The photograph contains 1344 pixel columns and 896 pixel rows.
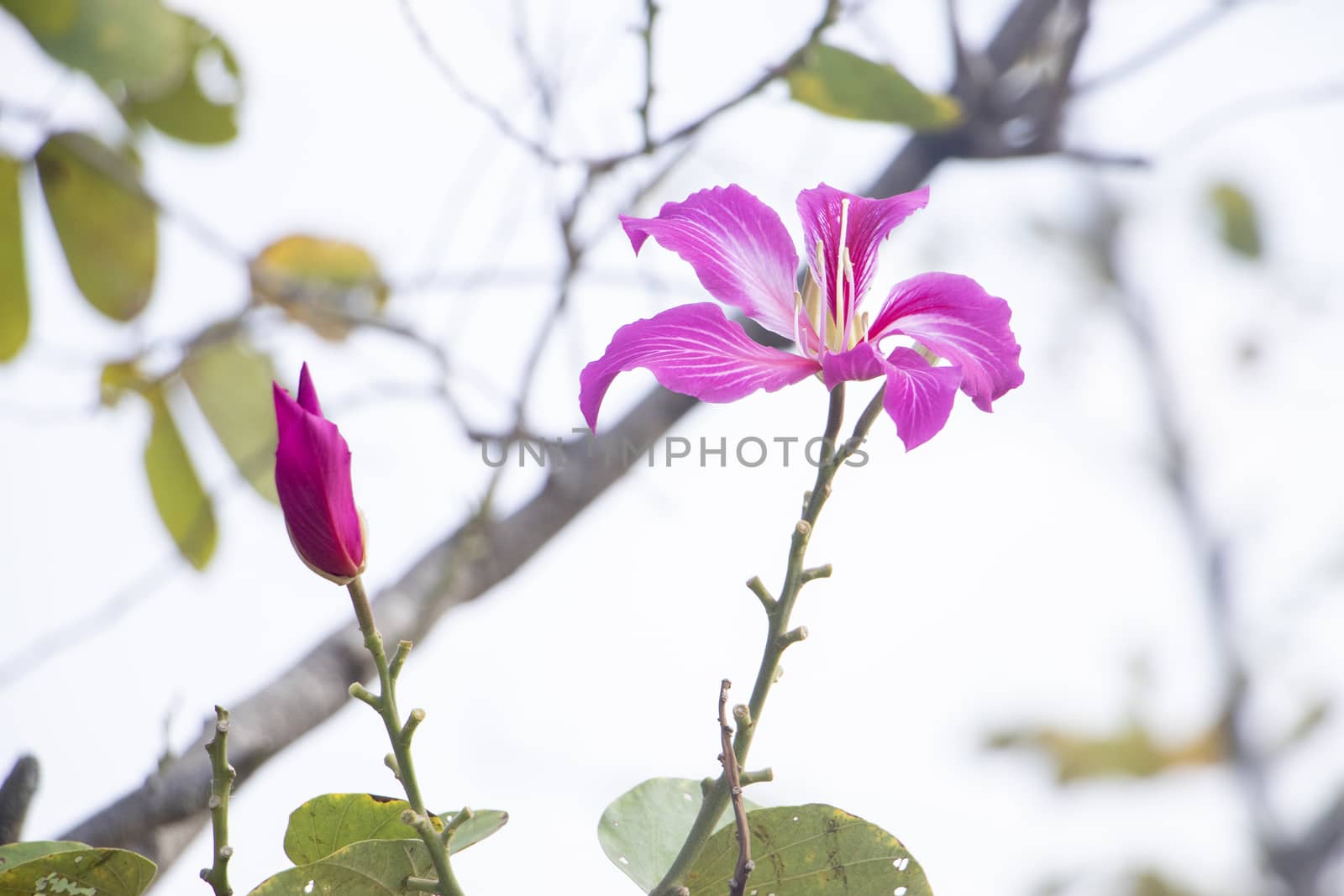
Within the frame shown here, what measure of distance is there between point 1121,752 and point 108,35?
7.27ft

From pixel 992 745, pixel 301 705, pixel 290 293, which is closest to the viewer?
pixel 301 705

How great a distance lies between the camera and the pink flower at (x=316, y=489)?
0.88 feet

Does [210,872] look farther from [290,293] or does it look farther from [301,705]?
[290,293]

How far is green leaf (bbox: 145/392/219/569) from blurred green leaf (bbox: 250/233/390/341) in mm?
148

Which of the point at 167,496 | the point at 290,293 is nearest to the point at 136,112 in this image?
the point at 290,293

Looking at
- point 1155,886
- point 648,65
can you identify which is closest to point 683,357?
point 648,65

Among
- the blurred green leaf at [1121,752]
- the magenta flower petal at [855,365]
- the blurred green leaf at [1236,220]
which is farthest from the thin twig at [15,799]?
the blurred green leaf at [1121,752]

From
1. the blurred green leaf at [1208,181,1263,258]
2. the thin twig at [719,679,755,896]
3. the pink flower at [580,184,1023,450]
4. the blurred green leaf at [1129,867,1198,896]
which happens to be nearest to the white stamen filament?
the pink flower at [580,184,1023,450]

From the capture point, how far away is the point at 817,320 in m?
0.34

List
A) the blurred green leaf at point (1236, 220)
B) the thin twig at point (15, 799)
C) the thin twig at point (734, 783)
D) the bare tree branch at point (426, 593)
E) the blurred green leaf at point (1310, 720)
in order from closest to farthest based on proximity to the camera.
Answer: the thin twig at point (734, 783)
the thin twig at point (15, 799)
the bare tree branch at point (426, 593)
the blurred green leaf at point (1236, 220)
the blurred green leaf at point (1310, 720)

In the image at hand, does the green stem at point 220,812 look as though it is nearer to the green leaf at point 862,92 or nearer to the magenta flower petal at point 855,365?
the magenta flower petal at point 855,365

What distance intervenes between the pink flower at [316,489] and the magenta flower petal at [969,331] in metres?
0.15

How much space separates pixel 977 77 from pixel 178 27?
1.49 ft

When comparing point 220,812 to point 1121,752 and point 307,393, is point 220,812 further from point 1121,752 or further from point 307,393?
point 1121,752
